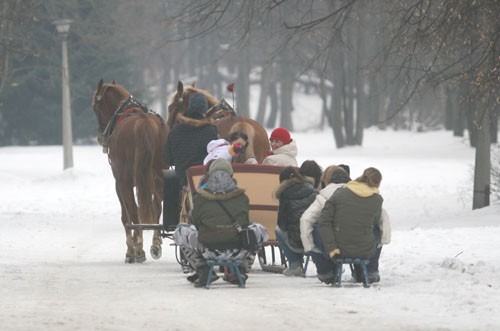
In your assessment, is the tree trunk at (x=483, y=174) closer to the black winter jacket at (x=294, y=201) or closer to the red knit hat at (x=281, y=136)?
the red knit hat at (x=281, y=136)

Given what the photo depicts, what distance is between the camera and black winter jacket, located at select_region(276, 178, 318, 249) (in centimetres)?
1440

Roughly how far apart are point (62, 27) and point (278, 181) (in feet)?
75.8

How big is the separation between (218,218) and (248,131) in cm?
367

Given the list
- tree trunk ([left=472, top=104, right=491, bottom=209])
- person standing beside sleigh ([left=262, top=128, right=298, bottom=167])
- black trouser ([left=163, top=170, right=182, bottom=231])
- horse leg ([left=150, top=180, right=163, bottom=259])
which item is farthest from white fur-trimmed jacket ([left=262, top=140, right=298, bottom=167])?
tree trunk ([left=472, top=104, right=491, bottom=209])

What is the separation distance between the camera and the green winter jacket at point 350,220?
525 inches

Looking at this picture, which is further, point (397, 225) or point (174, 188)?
point (397, 225)

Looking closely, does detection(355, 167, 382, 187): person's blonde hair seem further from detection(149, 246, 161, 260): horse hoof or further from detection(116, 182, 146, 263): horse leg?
detection(116, 182, 146, 263): horse leg

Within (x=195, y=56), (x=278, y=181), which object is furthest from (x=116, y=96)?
(x=195, y=56)

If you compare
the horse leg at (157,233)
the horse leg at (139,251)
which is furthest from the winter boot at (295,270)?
the horse leg at (139,251)

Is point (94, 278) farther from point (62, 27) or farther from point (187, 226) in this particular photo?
point (62, 27)

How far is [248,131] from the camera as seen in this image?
1684 centimetres

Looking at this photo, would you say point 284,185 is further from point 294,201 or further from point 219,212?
point 219,212

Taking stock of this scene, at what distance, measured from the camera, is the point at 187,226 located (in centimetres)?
1361

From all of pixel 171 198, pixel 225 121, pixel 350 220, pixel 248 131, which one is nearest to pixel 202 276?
pixel 350 220
